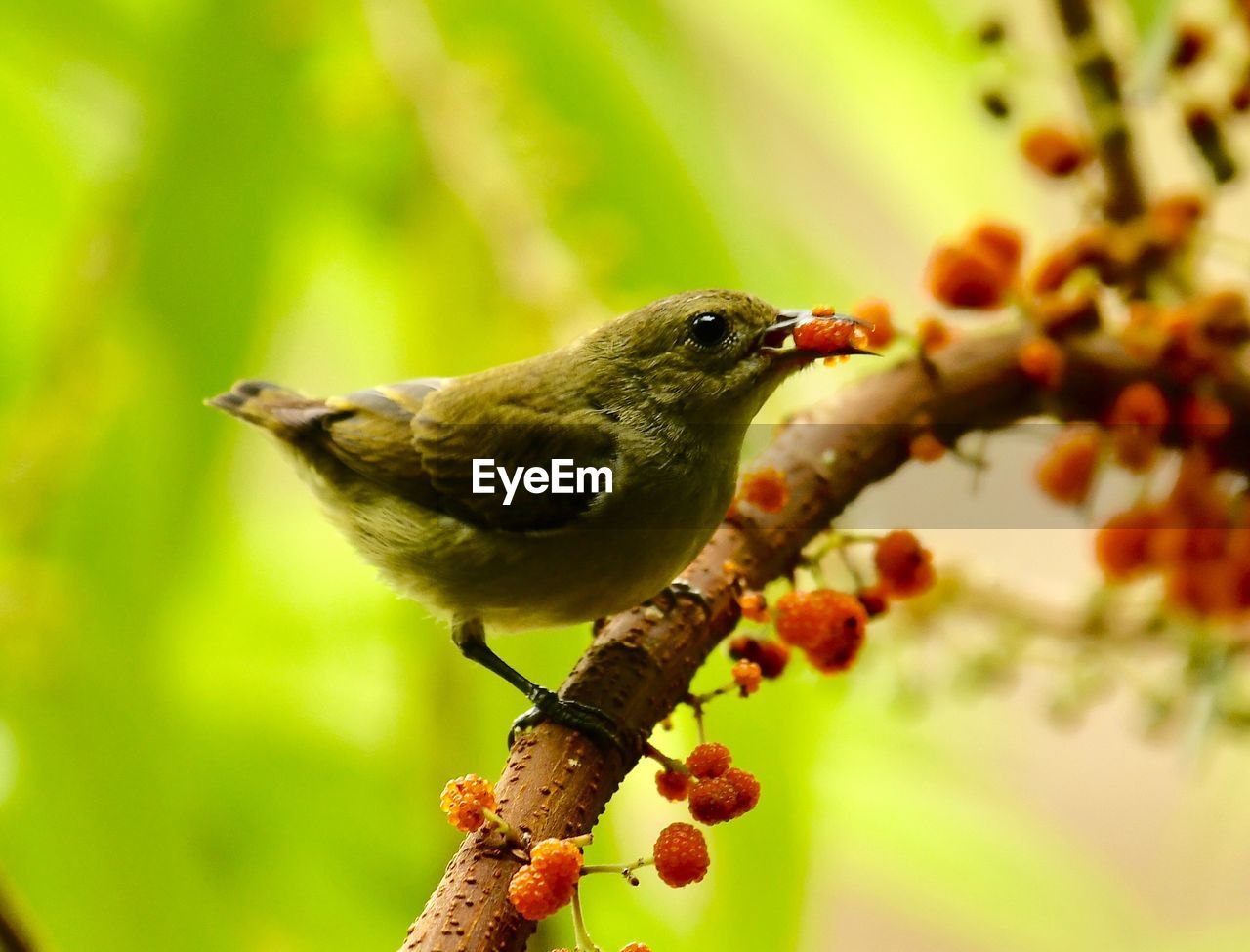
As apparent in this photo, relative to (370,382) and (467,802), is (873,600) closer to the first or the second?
(467,802)

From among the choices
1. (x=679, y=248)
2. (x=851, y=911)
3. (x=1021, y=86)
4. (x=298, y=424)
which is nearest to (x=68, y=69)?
(x=298, y=424)

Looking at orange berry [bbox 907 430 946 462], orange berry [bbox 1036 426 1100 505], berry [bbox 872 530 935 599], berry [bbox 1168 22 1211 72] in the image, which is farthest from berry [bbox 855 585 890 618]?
berry [bbox 1168 22 1211 72]

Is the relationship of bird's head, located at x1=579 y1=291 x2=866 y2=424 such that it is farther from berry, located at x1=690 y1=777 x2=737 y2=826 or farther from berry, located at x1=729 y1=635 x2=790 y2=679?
berry, located at x1=690 y1=777 x2=737 y2=826

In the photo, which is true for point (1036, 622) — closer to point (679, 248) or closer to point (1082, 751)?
point (679, 248)

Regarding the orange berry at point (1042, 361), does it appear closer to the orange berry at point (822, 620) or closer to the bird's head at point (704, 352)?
the bird's head at point (704, 352)

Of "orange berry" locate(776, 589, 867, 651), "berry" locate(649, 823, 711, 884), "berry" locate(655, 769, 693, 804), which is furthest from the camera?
"orange berry" locate(776, 589, 867, 651)

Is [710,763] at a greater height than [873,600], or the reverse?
[873,600]

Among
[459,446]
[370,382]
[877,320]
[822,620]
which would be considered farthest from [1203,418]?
[370,382]
